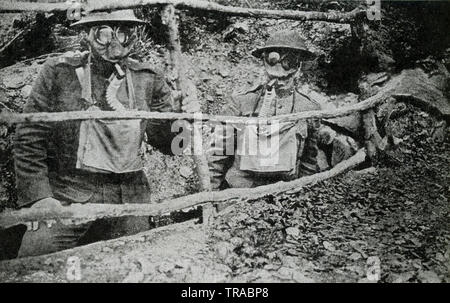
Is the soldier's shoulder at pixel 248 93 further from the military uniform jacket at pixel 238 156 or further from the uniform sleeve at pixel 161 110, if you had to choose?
the uniform sleeve at pixel 161 110

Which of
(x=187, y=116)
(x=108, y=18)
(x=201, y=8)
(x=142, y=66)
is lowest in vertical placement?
(x=187, y=116)

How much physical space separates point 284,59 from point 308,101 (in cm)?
39

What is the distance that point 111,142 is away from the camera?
10.6 feet

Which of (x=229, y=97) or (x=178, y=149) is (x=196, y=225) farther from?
(x=229, y=97)

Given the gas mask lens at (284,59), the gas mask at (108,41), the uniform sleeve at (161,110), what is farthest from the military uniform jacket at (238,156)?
the gas mask at (108,41)

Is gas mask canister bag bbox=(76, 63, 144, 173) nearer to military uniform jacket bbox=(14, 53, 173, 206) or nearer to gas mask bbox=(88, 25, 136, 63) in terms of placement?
military uniform jacket bbox=(14, 53, 173, 206)

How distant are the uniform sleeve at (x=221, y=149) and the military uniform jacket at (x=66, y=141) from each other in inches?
14.2

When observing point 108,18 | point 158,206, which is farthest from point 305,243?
point 108,18

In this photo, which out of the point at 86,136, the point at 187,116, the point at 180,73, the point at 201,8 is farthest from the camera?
the point at 201,8

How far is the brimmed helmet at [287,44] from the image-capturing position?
139 inches

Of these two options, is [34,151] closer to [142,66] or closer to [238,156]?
[142,66]

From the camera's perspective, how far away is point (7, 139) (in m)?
3.23
